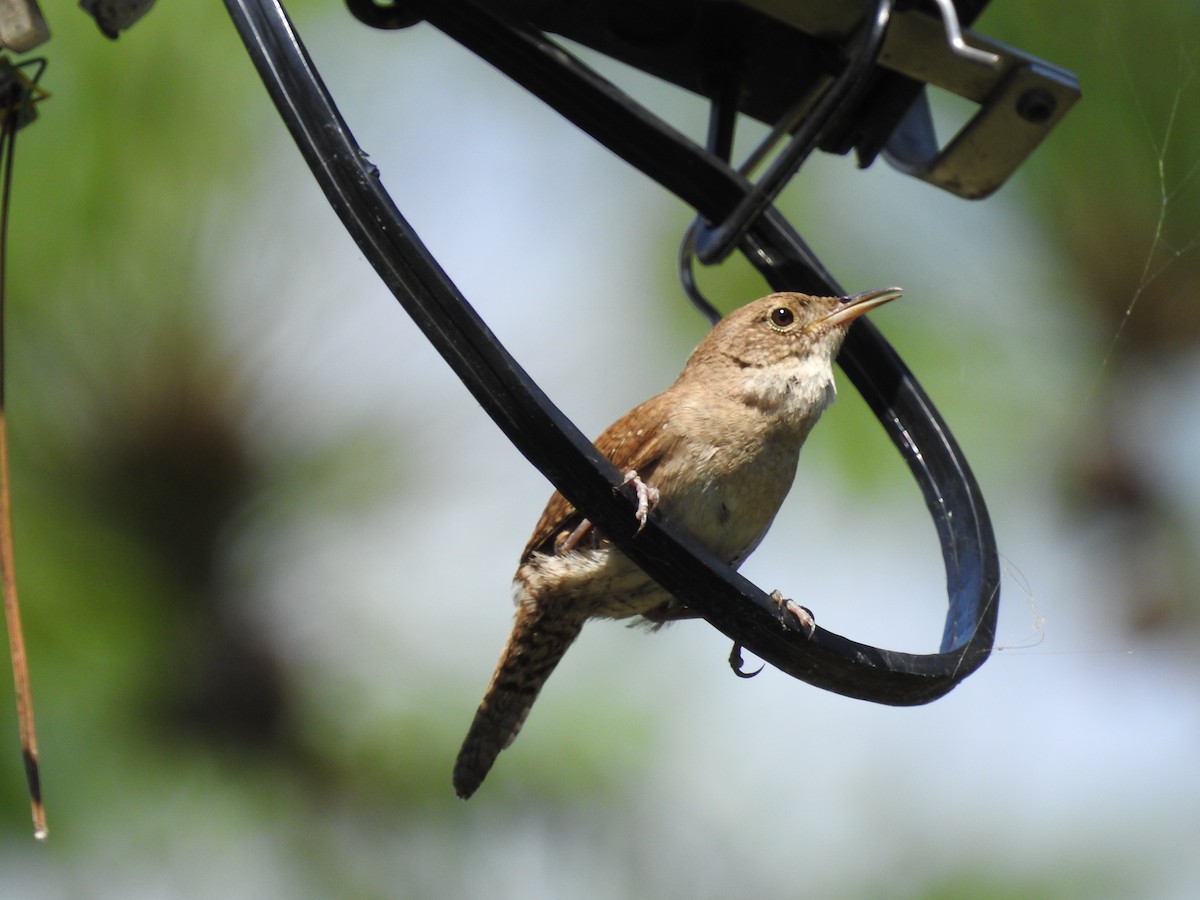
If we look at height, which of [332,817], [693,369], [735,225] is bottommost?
[332,817]

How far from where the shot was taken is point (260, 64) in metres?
2.11

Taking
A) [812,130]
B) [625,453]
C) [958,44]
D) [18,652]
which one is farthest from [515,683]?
[958,44]

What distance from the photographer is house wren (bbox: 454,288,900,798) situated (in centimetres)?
322

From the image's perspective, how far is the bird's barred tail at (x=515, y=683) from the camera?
11.1 ft

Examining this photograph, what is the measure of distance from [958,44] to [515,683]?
73.6 inches

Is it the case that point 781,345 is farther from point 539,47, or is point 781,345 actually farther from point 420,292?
point 420,292

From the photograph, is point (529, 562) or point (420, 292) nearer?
point (420, 292)

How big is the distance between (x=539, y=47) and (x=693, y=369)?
3.95ft

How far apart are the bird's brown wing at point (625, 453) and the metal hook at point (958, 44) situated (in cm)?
110

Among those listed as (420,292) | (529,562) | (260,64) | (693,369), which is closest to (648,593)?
(529,562)

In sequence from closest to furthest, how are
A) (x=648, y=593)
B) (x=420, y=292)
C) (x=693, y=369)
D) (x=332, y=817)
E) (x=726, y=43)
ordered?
(x=420, y=292), (x=726, y=43), (x=648, y=593), (x=693, y=369), (x=332, y=817)

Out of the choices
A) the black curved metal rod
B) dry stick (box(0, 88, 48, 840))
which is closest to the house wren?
the black curved metal rod

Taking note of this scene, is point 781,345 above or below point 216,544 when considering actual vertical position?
above

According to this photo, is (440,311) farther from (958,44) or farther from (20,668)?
(958,44)
